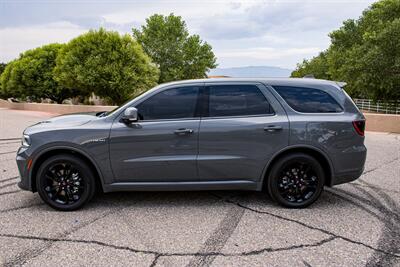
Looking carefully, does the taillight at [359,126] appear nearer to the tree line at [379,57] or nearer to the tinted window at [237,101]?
the tinted window at [237,101]

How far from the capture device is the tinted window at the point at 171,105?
14.7ft

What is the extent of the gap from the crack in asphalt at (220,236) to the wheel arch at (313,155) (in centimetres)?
59

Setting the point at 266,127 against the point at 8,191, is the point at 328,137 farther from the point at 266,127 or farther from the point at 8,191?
the point at 8,191

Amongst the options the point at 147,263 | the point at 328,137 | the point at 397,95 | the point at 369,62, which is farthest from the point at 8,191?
the point at 397,95

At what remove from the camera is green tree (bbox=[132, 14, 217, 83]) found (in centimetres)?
4316

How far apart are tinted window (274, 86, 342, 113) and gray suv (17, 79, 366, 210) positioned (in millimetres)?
14

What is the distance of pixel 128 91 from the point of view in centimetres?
2089

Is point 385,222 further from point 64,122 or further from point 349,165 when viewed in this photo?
point 64,122

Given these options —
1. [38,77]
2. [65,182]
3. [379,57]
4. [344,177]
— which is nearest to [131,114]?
[65,182]

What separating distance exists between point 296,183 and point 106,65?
17854 millimetres

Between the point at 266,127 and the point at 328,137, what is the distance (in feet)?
2.74

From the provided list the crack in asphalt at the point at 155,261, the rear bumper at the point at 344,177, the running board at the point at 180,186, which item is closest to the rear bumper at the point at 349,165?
the rear bumper at the point at 344,177

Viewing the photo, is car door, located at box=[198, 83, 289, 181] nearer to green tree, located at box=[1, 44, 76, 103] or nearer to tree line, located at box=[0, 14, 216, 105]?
tree line, located at box=[0, 14, 216, 105]

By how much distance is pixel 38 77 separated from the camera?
2891cm
